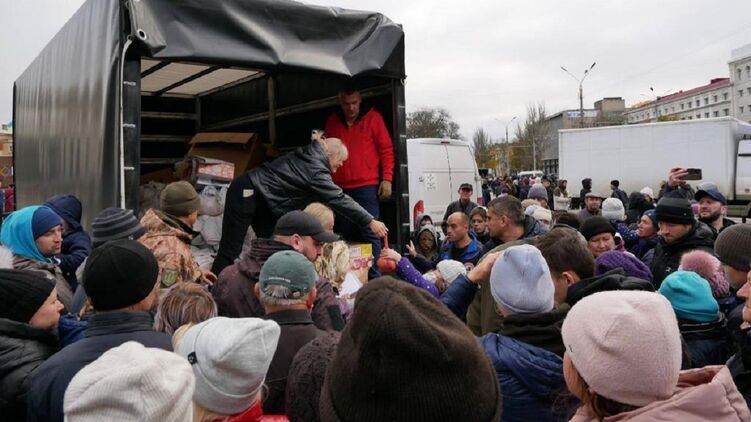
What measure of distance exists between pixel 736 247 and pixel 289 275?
2.33 m

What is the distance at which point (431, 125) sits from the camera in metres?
60.6

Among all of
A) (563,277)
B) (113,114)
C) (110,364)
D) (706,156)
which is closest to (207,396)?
(110,364)

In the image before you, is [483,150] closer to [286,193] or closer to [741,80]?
[741,80]

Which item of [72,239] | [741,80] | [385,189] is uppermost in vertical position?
[741,80]

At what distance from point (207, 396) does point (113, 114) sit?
2.54 m

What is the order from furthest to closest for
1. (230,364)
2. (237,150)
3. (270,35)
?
1. (237,150)
2. (270,35)
3. (230,364)

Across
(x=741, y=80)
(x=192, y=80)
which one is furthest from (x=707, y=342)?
(x=741, y=80)

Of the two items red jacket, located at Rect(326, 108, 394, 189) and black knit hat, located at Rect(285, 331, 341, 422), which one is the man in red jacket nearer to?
red jacket, located at Rect(326, 108, 394, 189)

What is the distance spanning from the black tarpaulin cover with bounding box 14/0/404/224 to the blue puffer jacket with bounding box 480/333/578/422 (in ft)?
9.24

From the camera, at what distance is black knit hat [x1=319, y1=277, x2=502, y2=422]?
3.89 ft

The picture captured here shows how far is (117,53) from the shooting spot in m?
3.52

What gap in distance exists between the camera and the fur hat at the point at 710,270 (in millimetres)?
3105

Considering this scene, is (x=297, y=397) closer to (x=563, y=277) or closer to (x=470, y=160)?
(x=563, y=277)

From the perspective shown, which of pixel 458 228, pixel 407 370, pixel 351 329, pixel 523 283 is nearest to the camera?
pixel 407 370
